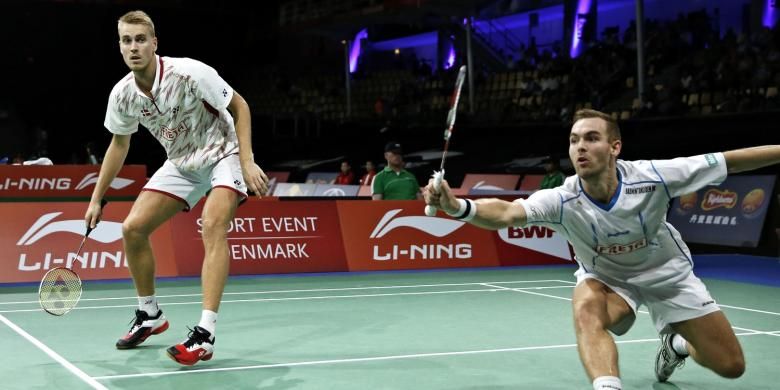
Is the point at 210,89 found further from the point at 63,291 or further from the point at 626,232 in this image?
the point at 626,232

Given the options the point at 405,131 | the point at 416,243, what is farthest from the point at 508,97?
the point at 416,243

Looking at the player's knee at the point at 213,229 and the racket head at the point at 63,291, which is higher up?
the player's knee at the point at 213,229

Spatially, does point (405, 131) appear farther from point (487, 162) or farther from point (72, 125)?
point (72, 125)

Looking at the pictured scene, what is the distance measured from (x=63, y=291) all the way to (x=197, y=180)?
52.6 inches

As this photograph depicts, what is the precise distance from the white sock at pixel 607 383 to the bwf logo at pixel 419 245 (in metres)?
7.83

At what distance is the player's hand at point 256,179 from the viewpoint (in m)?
5.15

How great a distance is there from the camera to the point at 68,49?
3341 cm

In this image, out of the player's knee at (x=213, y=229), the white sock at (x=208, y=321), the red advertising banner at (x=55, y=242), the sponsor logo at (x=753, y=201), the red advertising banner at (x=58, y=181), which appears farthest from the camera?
the red advertising banner at (x=58, y=181)

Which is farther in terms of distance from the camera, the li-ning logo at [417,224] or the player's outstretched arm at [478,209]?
the li-ning logo at [417,224]

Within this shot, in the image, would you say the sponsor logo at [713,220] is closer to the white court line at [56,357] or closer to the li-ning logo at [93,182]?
the white court line at [56,357]

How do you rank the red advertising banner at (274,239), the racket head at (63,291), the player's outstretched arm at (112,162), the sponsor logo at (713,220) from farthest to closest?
the sponsor logo at (713,220) < the red advertising banner at (274,239) < the racket head at (63,291) < the player's outstretched arm at (112,162)

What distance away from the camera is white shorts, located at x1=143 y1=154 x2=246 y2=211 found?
5707mm

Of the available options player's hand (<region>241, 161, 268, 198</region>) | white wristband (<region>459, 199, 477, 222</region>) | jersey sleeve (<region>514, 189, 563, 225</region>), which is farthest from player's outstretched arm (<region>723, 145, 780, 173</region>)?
player's hand (<region>241, 161, 268, 198</region>)

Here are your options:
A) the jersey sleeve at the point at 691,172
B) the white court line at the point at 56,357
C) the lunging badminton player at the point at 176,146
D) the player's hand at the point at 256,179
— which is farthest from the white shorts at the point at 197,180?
the jersey sleeve at the point at 691,172
